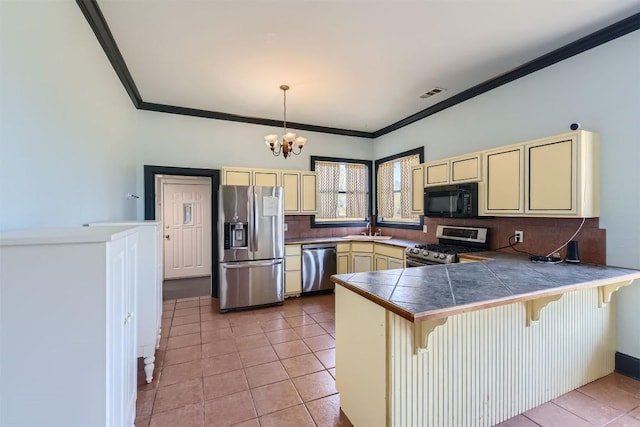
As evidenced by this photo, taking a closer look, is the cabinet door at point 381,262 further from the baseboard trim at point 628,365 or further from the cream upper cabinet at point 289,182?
the baseboard trim at point 628,365

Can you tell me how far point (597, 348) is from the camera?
7.41 ft

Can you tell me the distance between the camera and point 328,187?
204 inches

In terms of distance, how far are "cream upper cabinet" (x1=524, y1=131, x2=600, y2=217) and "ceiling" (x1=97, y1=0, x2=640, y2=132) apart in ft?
3.03

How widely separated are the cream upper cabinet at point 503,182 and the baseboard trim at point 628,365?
4.41ft

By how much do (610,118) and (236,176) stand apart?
161 inches

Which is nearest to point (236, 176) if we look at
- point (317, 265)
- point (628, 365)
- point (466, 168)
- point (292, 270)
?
point (292, 270)

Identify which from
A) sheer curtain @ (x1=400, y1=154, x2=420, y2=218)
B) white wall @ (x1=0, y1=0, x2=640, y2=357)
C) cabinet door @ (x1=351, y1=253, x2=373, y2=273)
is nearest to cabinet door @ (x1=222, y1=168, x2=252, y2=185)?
white wall @ (x1=0, y1=0, x2=640, y2=357)

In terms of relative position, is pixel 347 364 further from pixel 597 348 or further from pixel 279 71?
pixel 279 71

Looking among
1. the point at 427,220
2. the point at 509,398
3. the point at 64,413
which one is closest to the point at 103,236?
the point at 64,413

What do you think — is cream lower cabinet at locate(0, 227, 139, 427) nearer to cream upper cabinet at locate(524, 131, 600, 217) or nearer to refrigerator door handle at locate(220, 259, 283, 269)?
refrigerator door handle at locate(220, 259, 283, 269)

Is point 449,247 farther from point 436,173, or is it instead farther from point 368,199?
point 368,199

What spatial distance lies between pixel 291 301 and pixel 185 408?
2376 mm

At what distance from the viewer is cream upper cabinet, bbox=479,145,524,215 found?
106 inches

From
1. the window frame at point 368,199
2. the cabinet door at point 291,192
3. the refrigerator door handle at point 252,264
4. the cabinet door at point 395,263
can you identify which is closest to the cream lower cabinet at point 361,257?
the cabinet door at point 395,263
